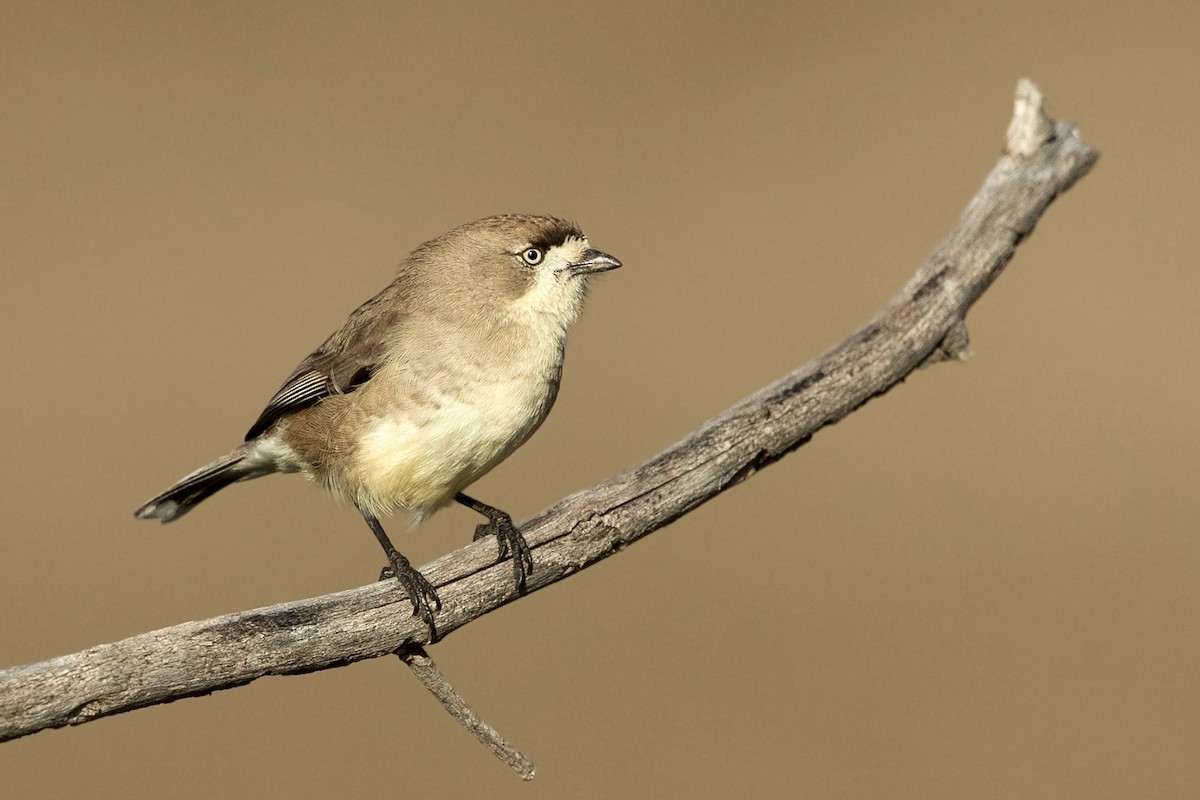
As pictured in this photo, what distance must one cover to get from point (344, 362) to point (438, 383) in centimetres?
52

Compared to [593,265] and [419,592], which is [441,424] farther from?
[593,265]

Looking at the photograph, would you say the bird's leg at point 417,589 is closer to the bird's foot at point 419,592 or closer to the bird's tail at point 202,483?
the bird's foot at point 419,592

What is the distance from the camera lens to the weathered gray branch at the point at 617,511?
2965 mm

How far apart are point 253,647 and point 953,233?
10.6 ft

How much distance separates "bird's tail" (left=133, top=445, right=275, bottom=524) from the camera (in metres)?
4.63

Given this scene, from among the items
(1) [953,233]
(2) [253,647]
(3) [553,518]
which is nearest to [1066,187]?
(1) [953,233]

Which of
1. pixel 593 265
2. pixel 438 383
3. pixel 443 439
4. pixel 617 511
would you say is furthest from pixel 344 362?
pixel 617 511

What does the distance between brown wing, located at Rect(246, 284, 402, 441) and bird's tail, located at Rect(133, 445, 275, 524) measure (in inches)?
4.6

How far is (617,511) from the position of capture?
3.84 m

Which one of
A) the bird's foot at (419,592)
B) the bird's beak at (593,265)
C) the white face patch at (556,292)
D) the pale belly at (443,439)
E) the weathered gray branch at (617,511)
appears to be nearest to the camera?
the weathered gray branch at (617,511)

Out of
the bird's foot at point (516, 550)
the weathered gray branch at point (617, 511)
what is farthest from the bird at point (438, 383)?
the weathered gray branch at point (617, 511)

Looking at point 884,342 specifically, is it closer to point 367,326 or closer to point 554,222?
point 554,222

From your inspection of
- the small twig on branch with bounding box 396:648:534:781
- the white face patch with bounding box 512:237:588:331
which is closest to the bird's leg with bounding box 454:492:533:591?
the small twig on branch with bounding box 396:648:534:781

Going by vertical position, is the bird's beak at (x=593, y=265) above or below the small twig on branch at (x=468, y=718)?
above
